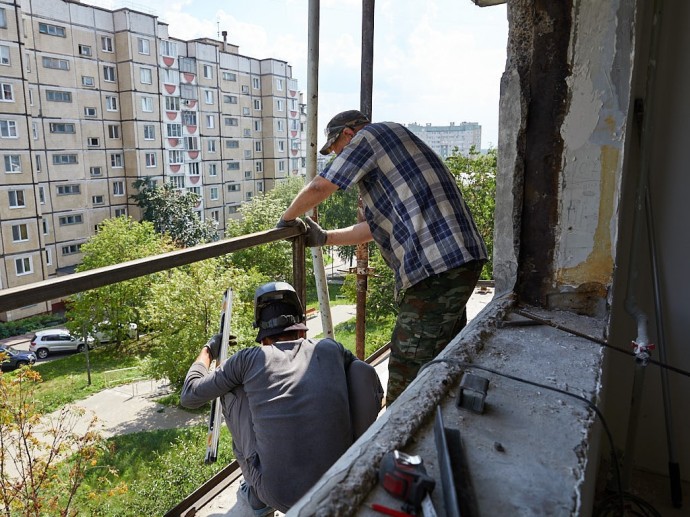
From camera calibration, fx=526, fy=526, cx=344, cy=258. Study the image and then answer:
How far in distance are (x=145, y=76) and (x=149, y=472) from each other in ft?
75.3

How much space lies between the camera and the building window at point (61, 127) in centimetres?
2588

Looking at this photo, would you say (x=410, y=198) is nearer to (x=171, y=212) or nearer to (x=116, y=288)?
(x=116, y=288)

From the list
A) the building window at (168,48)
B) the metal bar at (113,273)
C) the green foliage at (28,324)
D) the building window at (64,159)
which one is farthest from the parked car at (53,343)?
the metal bar at (113,273)

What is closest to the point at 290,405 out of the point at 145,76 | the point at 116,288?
the point at 116,288

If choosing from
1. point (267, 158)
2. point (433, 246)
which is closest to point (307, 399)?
point (433, 246)

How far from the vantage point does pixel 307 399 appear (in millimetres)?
1753

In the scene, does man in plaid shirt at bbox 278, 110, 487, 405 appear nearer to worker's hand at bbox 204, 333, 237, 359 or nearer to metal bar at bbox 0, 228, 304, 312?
metal bar at bbox 0, 228, 304, 312

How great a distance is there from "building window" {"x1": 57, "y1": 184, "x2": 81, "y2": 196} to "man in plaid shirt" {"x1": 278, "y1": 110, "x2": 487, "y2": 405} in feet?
91.4

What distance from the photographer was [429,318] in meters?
2.25

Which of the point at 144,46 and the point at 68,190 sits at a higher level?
the point at 144,46

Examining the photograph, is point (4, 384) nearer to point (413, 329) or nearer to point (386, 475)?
point (413, 329)

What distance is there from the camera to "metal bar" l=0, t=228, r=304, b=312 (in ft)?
4.80

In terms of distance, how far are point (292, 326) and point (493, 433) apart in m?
1.04

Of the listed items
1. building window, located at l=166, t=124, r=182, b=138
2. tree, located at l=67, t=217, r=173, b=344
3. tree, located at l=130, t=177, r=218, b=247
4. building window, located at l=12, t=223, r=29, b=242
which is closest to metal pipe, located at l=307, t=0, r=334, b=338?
tree, located at l=67, t=217, r=173, b=344
